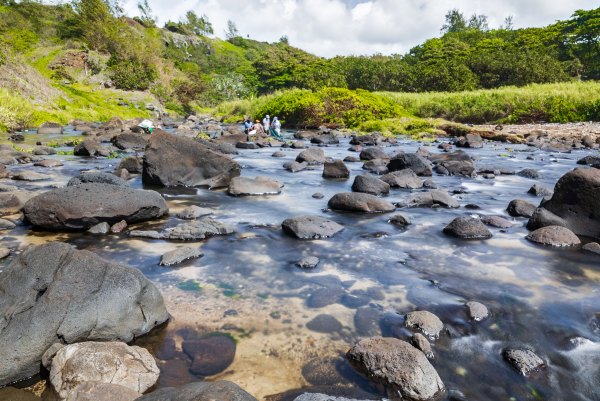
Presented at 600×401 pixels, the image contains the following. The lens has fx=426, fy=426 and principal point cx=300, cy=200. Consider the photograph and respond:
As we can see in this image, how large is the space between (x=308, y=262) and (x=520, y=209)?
560cm

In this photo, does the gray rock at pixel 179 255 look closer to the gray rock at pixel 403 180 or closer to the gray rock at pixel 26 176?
the gray rock at pixel 403 180

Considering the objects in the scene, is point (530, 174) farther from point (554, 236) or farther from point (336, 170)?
point (554, 236)

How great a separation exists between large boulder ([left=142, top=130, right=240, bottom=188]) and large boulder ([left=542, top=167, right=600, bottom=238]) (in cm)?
798

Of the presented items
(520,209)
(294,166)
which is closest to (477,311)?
(520,209)

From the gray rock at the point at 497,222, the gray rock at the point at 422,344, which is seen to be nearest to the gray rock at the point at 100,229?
the gray rock at the point at 422,344

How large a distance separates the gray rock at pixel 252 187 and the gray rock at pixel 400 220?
3.76 metres

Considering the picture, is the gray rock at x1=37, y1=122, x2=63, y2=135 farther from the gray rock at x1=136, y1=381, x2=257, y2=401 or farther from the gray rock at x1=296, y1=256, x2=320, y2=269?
the gray rock at x1=136, y1=381, x2=257, y2=401

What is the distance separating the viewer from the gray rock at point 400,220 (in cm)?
848

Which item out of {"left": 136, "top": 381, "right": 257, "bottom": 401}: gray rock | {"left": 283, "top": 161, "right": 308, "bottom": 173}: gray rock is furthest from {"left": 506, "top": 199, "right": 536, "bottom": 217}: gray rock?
{"left": 136, "top": 381, "right": 257, "bottom": 401}: gray rock

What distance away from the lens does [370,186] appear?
11.0m

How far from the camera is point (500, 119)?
3638 centimetres

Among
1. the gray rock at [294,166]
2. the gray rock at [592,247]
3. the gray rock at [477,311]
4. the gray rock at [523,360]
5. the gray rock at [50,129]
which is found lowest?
the gray rock at [523,360]

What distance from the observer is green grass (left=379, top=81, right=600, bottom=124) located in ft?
109

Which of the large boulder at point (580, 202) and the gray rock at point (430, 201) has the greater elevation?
the large boulder at point (580, 202)
